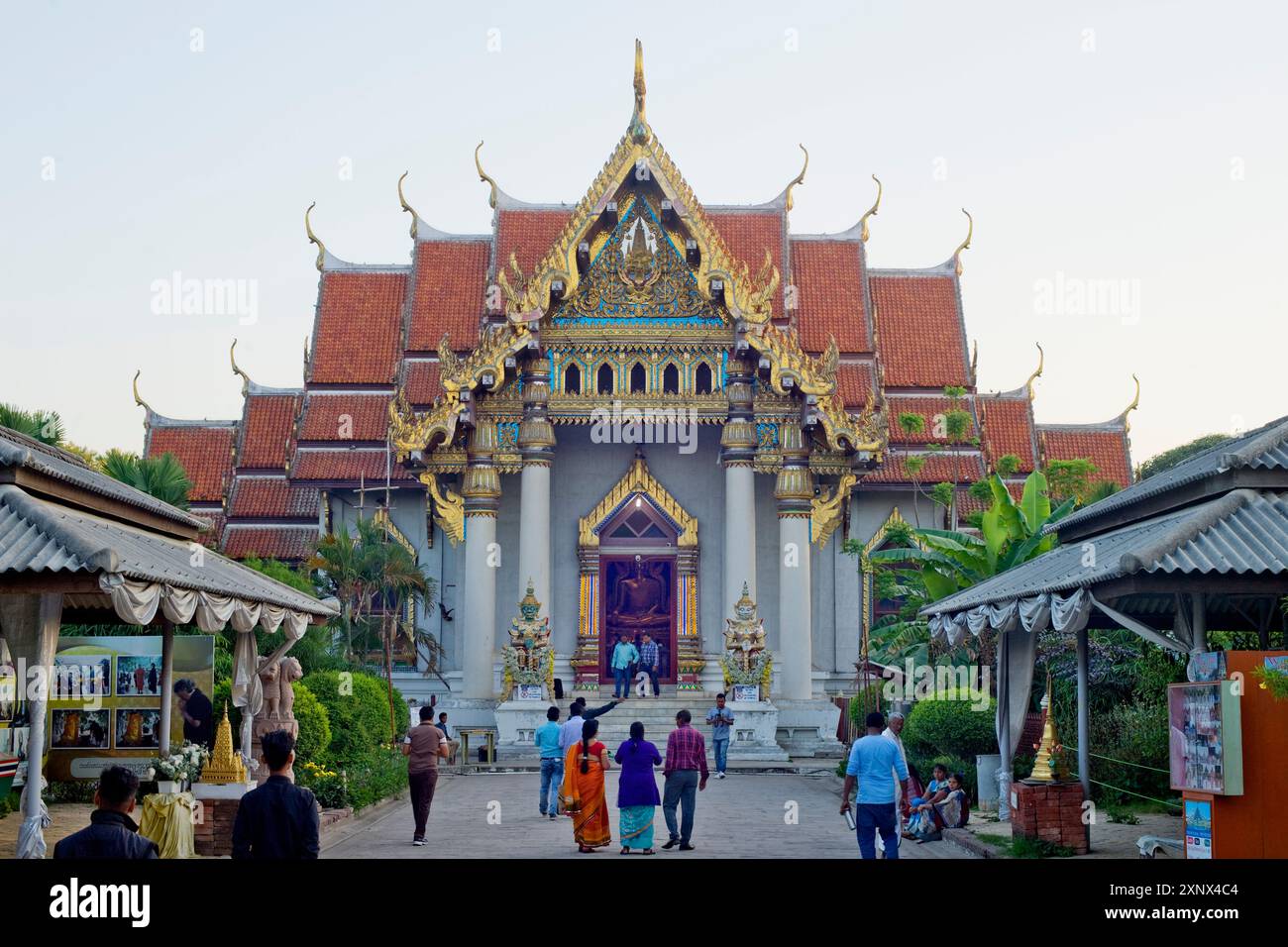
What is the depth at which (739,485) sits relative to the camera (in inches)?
1280

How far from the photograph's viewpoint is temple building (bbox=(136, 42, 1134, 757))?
106 feet

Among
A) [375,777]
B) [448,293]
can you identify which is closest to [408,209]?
[448,293]

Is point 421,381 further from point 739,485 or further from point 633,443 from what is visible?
point 739,485

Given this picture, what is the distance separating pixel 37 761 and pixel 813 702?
2058cm

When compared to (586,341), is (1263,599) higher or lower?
lower

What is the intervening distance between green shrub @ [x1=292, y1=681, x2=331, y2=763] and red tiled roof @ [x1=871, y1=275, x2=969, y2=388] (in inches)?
782

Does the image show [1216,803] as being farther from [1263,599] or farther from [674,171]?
[674,171]

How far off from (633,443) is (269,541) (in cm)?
890

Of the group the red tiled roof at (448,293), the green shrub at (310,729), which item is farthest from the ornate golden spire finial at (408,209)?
the green shrub at (310,729)

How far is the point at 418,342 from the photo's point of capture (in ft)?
124

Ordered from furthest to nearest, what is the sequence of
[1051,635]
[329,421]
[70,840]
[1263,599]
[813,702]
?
[329,421] < [813,702] < [1051,635] < [1263,599] < [70,840]

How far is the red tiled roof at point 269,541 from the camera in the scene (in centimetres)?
3672
